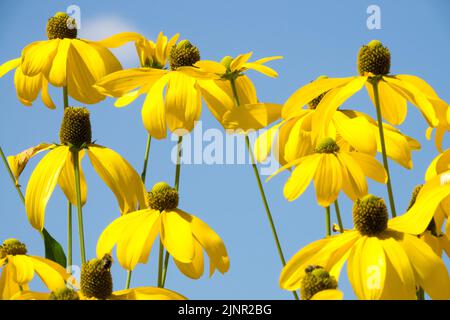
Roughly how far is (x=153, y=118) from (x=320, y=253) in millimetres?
595

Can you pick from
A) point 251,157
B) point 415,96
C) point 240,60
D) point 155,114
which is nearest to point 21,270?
point 155,114

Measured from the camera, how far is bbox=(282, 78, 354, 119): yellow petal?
5.43 feet

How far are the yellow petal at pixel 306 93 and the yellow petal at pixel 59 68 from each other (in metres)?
0.61

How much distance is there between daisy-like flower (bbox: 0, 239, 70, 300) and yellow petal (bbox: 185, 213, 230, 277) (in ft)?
0.99

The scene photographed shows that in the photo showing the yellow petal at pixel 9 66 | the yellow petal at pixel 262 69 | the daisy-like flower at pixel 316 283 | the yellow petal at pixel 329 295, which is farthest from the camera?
the yellow petal at pixel 9 66

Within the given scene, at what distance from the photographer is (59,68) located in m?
1.96

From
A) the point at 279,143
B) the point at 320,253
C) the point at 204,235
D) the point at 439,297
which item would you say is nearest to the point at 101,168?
the point at 204,235

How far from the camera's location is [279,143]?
6.59 feet

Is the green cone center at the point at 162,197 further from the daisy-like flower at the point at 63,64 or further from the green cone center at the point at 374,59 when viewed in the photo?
the green cone center at the point at 374,59

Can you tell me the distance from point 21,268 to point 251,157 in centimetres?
58

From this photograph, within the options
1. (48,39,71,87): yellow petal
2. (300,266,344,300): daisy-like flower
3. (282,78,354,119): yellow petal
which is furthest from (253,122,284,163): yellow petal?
(300,266,344,300): daisy-like flower

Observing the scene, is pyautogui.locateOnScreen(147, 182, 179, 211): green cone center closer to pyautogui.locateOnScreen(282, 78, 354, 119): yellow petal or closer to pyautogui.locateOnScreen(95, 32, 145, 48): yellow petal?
pyautogui.locateOnScreen(282, 78, 354, 119): yellow petal

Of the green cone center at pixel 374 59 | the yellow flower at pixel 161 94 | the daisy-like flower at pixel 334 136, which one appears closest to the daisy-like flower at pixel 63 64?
the yellow flower at pixel 161 94

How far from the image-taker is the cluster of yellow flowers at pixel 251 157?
4.48 feet
